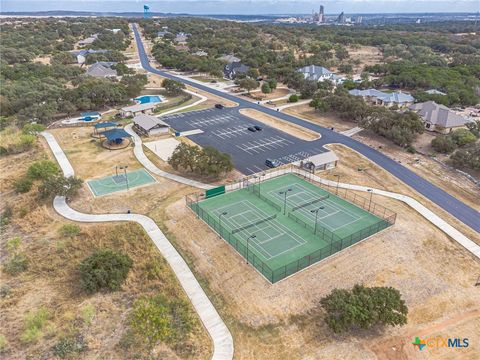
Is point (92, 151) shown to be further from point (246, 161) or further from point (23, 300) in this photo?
point (23, 300)

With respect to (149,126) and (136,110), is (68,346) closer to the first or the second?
(149,126)

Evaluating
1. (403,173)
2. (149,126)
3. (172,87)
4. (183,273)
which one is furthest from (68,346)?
(172,87)

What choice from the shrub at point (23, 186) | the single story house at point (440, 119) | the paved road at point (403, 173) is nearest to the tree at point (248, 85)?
the paved road at point (403, 173)

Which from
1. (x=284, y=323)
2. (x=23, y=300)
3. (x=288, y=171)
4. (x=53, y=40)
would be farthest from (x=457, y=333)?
(x=53, y=40)

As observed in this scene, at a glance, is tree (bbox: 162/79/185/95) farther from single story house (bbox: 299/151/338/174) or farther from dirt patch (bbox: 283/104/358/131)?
single story house (bbox: 299/151/338/174)

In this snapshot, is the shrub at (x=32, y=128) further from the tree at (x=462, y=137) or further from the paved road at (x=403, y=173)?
the tree at (x=462, y=137)

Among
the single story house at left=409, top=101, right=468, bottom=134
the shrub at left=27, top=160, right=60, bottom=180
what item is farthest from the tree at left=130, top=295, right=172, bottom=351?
the single story house at left=409, top=101, right=468, bottom=134
